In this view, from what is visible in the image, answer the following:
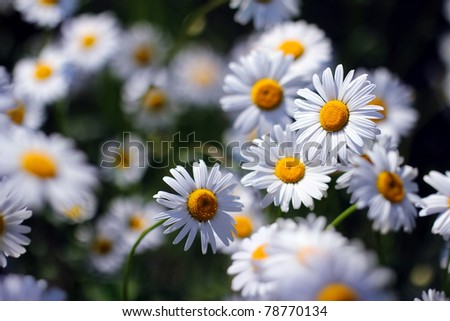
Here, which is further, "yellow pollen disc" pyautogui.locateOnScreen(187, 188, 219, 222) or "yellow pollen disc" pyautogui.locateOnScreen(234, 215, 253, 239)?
"yellow pollen disc" pyautogui.locateOnScreen(234, 215, 253, 239)

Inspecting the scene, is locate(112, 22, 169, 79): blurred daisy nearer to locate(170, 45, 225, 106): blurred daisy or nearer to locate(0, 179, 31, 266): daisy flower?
locate(170, 45, 225, 106): blurred daisy

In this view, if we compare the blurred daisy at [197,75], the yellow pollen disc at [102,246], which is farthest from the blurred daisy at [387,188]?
the blurred daisy at [197,75]

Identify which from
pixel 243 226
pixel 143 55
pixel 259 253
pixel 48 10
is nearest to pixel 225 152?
pixel 243 226

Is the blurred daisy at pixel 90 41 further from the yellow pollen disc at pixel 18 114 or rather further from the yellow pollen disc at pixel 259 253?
the yellow pollen disc at pixel 259 253

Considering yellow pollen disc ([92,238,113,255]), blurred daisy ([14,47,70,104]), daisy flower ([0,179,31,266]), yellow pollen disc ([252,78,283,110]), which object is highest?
blurred daisy ([14,47,70,104])

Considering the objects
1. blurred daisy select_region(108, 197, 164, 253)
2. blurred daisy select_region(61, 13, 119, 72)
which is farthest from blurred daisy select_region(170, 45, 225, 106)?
blurred daisy select_region(108, 197, 164, 253)
